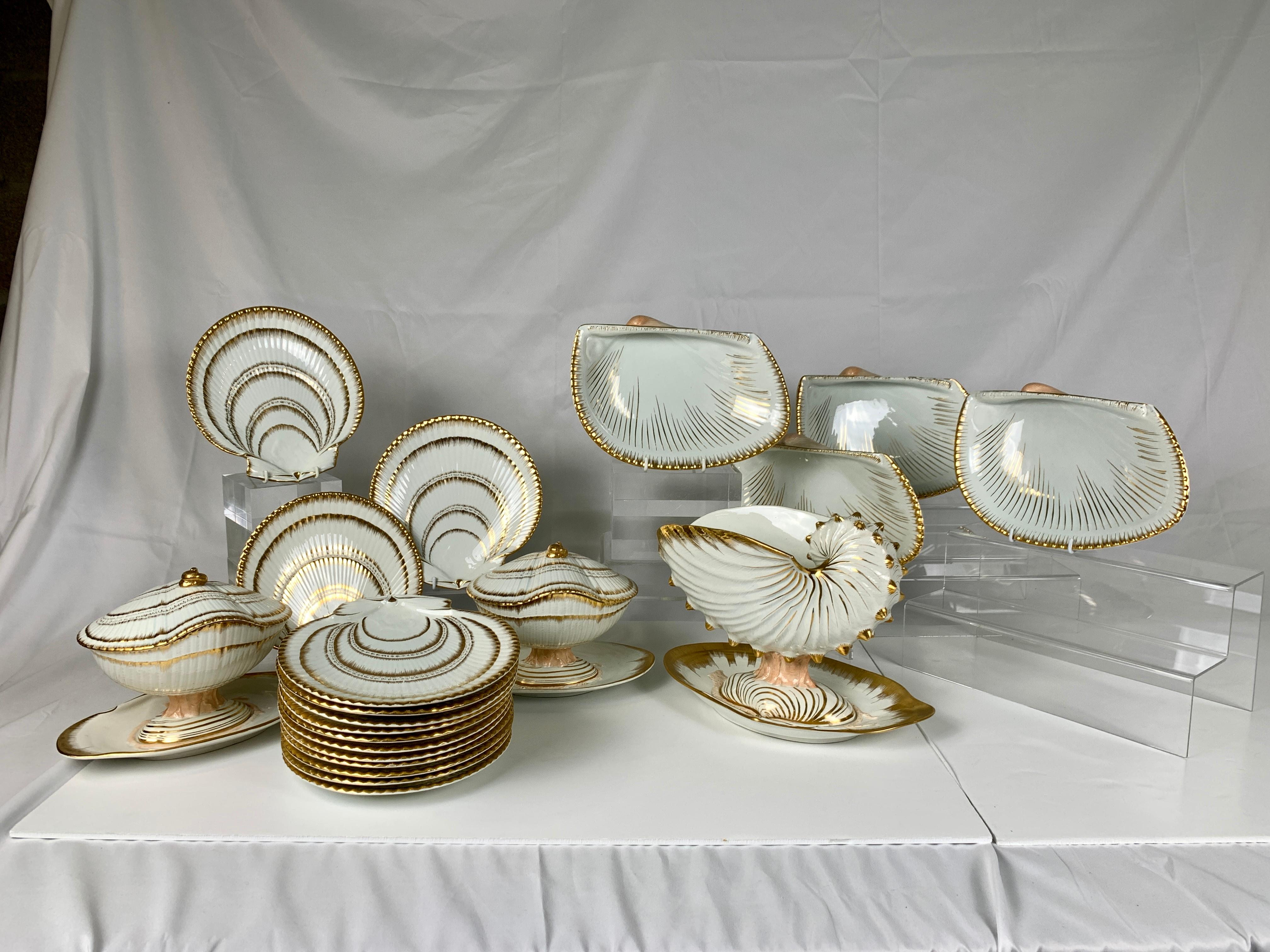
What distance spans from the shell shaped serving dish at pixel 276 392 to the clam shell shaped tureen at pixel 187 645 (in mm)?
373

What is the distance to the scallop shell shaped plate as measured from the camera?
108cm

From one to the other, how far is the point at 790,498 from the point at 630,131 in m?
0.72

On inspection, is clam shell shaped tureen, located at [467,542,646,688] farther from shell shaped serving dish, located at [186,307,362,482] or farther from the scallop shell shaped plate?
shell shaped serving dish, located at [186,307,362,482]

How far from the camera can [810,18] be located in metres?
1.47

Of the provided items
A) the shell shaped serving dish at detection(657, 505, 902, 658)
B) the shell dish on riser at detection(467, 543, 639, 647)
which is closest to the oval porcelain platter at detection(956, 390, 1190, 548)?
the shell shaped serving dish at detection(657, 505, 902, 658)

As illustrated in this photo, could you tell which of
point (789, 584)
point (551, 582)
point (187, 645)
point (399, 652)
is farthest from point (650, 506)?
point (187, 645)

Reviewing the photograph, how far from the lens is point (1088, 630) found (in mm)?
1072

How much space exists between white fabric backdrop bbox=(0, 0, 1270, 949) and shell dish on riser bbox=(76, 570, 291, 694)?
66 centimetres

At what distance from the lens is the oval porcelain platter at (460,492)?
127 centimetres

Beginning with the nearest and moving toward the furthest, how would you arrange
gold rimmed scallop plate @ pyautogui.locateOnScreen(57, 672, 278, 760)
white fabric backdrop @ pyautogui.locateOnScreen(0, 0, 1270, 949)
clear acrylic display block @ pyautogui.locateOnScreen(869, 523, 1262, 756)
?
gold rimmed scallop plate @ pyautogui.locateOnScreen(57, 672, 278, 760) → clear acrylic display block @ pyautogui.locateOnScreen(869, 523, 1262, 756) → white fabric backdrop @ pyautogui.locateOnScreen(0, 0, 1270, 949)

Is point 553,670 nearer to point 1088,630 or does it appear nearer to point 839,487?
point 839,487

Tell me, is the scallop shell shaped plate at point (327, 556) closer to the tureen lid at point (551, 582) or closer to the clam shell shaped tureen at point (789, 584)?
the tureen lid at point (551, 582)

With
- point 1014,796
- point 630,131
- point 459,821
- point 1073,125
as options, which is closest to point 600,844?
point 459,821

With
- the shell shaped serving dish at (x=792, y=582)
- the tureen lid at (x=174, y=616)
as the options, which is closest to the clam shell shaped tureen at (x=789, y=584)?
the shell shaped serving dish at (x=792, y=582)
